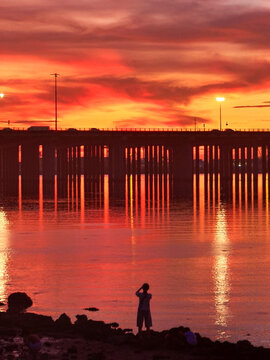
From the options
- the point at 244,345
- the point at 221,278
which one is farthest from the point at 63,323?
the point at 221,278

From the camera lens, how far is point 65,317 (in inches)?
1646

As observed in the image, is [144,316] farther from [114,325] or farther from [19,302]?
[19,302]

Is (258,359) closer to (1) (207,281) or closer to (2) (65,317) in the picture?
(2) (65,317)

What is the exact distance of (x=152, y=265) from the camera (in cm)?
6762

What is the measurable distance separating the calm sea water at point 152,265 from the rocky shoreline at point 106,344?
342 centimetres

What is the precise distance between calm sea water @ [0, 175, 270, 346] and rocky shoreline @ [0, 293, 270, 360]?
11.2ft

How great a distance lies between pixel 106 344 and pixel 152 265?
97.8 feet

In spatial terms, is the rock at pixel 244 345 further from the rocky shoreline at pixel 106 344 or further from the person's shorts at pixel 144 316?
the person's shorts at pixel 144 316

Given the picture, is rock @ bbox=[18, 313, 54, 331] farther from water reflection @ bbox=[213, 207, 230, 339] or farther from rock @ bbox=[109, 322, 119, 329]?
water reflection @ bbox=[213, 207, 230, 339]

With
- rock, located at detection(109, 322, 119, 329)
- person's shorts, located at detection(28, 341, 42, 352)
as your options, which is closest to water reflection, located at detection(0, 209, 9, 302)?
rock, located at detection(109, 322, 119, 329)

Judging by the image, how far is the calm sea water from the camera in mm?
46562

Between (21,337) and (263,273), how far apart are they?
27.9 meters

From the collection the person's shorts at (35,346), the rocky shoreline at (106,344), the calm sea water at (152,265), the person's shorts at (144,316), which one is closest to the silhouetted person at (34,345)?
the person's shorts at (35,346)

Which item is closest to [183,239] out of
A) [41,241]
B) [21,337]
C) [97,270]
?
[41,241]
